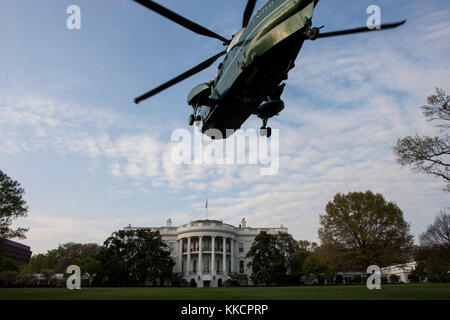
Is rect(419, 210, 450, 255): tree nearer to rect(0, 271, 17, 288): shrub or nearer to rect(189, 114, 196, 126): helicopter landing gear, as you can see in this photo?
rect(189, 114, 196, 126): helicopter landing gear

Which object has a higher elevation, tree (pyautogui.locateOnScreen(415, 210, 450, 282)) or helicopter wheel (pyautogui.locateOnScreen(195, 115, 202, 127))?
helicopter wheel (pyautogui.locateOnScreen(195, 115, 202, 127))

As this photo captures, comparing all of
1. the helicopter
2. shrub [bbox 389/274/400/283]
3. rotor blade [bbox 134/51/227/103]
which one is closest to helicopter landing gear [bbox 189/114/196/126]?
the helicopter

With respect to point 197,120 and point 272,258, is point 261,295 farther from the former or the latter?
point 272,258

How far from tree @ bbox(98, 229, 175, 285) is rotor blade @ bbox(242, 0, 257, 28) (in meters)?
44.4

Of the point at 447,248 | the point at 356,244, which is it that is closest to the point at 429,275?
the point at 447,248

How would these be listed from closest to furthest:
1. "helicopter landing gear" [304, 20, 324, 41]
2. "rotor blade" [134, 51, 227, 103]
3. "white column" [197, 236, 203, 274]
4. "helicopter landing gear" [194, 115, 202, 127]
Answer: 1. "helicopter landing gear" [304, 20, 324, 41]
2. "rotor blade" [134, 51, 227, 103]
3. "helicopter landing gear" [194, 115, 202, 127]
4. "white column" [197, 236, 203, 274]

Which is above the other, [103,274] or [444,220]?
[444,220]

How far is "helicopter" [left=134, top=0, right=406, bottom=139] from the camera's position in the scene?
25.8 feet

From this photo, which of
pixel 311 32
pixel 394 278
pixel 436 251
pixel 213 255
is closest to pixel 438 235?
pixel 436 251

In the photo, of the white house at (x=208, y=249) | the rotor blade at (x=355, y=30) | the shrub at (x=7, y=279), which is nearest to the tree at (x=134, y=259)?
the white house at (x=208, y=249)

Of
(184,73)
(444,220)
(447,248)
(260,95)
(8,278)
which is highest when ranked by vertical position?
(184,73)

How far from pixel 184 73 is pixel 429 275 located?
46.2 m

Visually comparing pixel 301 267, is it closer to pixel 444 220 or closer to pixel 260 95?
pixel 444 220

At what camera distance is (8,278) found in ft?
120
